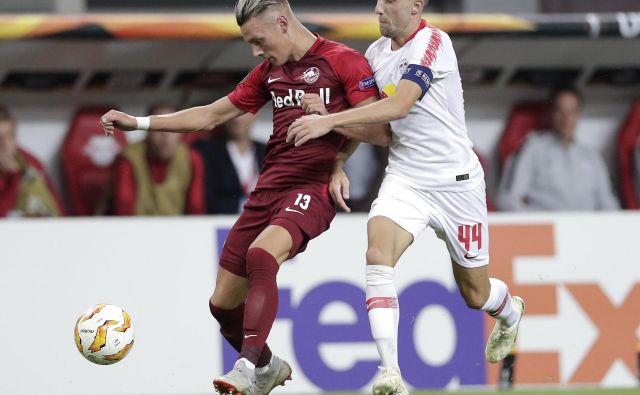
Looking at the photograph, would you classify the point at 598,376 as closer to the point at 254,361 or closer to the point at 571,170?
the point at 571,170

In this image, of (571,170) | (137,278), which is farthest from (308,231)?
(571,170)

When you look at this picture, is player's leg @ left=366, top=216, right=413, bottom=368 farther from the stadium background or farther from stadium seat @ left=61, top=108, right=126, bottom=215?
stadium seat @ left=61, top=108, right=126, bottom=215

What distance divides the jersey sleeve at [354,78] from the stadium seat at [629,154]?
4688 mm

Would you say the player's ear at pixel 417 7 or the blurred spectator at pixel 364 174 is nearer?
the player's ear at pixel 417 7

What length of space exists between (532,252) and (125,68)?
3.46m

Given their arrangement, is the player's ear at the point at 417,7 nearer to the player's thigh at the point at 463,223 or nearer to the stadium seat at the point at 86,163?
the player's thigh at the point at 463,223

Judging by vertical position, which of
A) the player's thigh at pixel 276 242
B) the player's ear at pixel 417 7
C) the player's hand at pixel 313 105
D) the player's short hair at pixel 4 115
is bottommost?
the player's thigh at pixel 276 242

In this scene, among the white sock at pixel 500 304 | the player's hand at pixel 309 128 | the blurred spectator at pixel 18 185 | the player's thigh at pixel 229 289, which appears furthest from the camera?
the blurred spectator at pixel 18 185

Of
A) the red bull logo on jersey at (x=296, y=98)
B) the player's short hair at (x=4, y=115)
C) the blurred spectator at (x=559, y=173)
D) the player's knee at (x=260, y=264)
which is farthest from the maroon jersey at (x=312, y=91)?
the blurred spectator at (x=559, y=173)

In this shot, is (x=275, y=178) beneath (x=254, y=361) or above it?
above

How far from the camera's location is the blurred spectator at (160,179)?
34.9 ft

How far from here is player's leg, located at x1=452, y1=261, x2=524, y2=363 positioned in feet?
26.6

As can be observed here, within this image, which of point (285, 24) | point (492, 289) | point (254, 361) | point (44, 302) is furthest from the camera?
point (44, 302)

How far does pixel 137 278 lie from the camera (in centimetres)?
994
